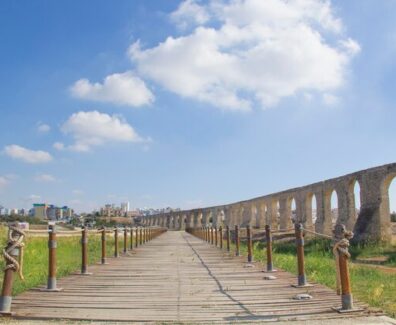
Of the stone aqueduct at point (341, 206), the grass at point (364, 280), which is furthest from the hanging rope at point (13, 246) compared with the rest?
the stone aqueduct at point (341, 206)

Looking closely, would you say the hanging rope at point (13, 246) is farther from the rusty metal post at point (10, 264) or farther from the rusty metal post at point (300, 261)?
the rusty metal post at point (300, 261)

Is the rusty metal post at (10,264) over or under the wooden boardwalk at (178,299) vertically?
over

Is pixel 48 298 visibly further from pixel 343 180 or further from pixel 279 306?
pixel 343 180

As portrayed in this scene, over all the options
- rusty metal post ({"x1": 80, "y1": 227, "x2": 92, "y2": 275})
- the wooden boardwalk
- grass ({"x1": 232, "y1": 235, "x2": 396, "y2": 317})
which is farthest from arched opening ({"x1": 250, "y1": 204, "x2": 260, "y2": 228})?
the wooden boardwalk

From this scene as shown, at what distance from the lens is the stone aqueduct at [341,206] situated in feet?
78.1

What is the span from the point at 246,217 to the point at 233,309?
52850 millimetres

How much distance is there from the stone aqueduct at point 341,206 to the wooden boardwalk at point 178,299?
1660cm

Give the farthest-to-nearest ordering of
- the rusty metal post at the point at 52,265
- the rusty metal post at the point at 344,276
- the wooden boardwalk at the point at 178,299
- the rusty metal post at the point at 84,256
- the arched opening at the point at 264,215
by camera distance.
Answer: the arched opening at the point at 264,215 < the rusty metal post at the point at 84,256 < the rusty metal post at the point at 52,265 < the rusty metal post at the point at 344,276 < the wooden boardwalk at the point at 178,299

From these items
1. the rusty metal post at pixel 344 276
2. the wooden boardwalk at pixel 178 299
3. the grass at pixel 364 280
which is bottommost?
the grass at pixel 364 280

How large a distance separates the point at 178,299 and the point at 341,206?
80.0ft

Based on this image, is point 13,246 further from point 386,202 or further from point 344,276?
→ point 386,202

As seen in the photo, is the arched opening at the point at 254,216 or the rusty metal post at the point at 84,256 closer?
the rusty metal post at the point at 84,256

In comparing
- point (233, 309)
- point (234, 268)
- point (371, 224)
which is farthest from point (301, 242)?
point (371, 224)

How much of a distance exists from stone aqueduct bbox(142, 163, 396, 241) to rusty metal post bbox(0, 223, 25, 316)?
20955 mm
